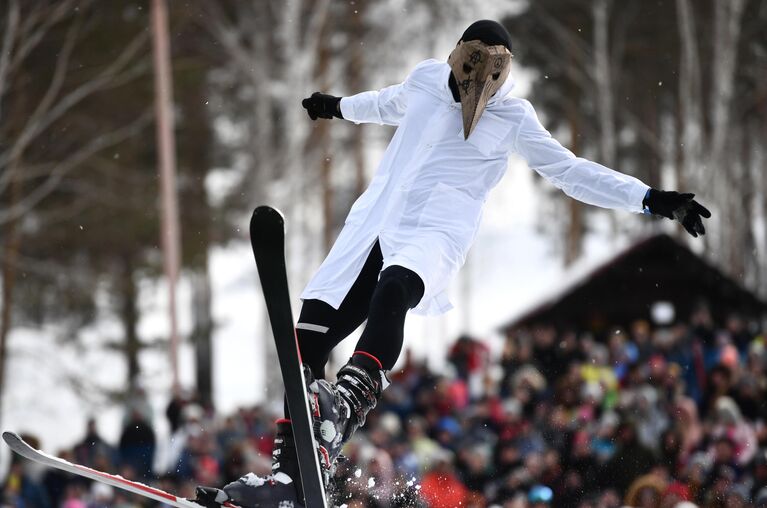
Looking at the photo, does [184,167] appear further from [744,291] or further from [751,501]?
[751,501]

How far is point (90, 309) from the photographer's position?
1889cm

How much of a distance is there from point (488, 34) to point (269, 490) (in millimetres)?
1886

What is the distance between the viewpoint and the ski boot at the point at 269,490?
13.3ft

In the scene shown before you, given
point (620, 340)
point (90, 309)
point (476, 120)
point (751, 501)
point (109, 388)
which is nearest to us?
point (476, 120)

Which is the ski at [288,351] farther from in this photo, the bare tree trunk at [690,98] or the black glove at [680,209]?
the bare tree trunk at [690,98]

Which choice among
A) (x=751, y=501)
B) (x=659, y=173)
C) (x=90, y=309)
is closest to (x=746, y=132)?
(x=659, y=173)

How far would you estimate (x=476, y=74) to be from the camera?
4.47m

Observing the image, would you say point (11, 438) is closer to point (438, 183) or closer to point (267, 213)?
point (267, 213)

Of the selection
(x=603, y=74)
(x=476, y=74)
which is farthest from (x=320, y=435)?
(x=603, y=74)

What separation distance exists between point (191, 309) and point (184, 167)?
848cm

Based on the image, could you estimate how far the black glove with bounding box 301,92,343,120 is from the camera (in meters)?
5.09

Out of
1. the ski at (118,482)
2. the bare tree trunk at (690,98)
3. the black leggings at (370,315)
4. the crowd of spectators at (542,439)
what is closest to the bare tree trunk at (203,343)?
the bare tree trunk at (690,98)

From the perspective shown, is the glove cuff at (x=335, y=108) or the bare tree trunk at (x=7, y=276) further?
the bare tree trunk at (x=7, y=276)

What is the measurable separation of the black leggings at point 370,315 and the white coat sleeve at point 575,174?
2.19 feet
